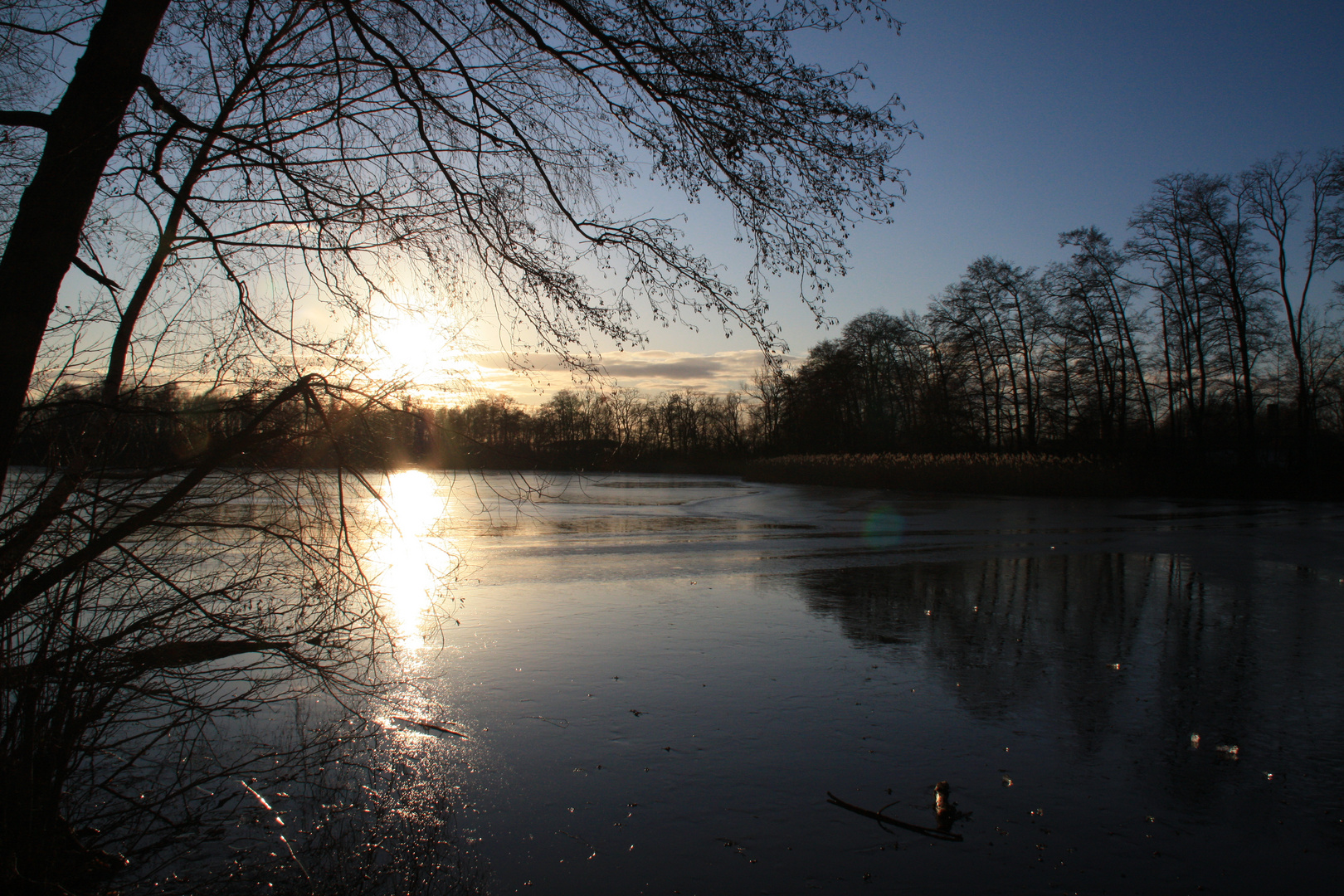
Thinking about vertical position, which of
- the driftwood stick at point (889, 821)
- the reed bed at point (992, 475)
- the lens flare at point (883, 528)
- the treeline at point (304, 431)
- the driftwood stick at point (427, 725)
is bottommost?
the driftwood stick at point (889, 821)

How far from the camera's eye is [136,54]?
330 centimetres

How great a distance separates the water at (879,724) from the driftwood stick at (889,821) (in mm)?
49

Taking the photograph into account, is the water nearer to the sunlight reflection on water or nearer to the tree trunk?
the sunlight reflection on water

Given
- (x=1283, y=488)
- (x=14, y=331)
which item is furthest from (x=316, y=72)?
(x=1283, y=488)

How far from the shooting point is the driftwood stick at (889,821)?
126 inches

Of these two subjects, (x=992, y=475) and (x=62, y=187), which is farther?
(x=992, y=475)

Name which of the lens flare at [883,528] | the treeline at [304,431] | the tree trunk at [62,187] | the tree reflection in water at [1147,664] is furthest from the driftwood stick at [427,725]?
the lens flare at [883,528]

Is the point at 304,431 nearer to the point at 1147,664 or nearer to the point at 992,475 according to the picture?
the point at 1147,664

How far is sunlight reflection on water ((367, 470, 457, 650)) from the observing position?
3938mm

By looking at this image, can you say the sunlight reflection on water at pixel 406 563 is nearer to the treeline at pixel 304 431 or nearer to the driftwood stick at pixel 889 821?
the treeline at pixel 304 431

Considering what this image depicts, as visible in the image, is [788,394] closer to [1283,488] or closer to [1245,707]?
[1245,707]

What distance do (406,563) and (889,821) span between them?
860cm

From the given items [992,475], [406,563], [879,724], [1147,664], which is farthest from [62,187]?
[992,475]

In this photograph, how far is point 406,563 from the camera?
34.8ft
